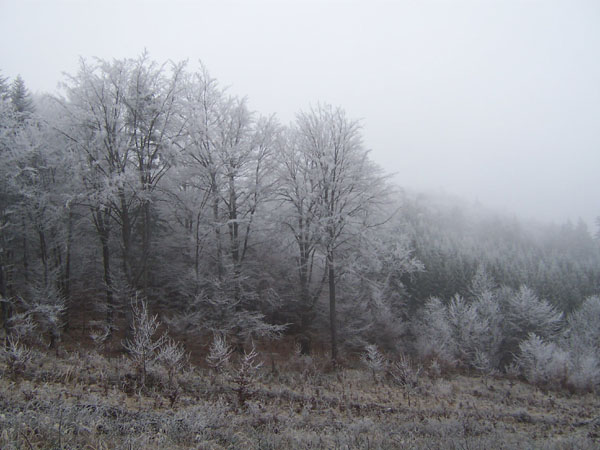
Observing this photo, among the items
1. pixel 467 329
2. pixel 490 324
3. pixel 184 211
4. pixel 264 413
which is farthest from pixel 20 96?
pixel 490 324

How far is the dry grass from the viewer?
485 cm

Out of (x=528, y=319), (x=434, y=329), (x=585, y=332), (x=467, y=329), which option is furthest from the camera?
(x=585, y=332)

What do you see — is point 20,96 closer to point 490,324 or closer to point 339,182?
point 339,182

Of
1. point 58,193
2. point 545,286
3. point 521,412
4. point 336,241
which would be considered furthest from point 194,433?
point 545,286

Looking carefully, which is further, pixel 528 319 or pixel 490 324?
pixel 490 324

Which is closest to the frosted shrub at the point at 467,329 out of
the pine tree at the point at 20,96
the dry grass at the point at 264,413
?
the dry grass at the point at 264,413

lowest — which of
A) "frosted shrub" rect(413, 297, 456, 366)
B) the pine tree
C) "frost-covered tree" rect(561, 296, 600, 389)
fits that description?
"frost-covered tree" rect(561, 296, 600, 389)

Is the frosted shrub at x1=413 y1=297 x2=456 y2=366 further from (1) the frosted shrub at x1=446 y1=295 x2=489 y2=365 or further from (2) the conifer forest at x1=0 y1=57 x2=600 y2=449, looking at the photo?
(2) the conifer forest at x1=0 y1=57 x2=600 y2=449

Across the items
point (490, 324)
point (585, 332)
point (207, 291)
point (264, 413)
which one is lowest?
point (585, 332)

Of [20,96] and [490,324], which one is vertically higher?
[20,96]

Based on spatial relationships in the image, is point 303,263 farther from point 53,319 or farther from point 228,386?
point 53,319

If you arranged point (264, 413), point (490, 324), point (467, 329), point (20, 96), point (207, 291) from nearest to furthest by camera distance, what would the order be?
point (264, 413), point (207, 291), point (20, 96), point (467, 329), point (490, 324)

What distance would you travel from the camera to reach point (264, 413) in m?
6.81

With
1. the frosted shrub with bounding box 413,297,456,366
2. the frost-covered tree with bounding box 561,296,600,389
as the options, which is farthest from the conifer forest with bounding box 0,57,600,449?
the frost-covered tree with bounding box 561,296,600,389
